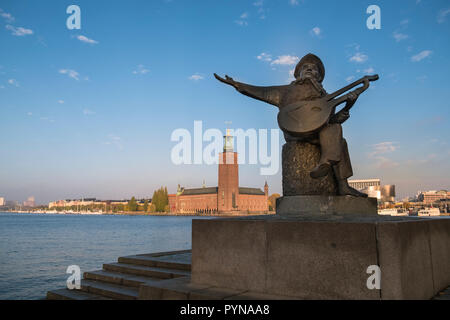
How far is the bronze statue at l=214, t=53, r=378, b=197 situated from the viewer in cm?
468

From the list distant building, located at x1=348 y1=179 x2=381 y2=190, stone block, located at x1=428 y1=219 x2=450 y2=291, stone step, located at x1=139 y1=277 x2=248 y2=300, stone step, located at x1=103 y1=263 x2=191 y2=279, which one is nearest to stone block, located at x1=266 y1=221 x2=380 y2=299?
stone step, located at x1=139 y1=277 x2=248 y2=300

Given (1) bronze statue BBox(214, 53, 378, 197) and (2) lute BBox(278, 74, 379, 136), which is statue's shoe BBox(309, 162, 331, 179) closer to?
(1) bronze statue BBox(214, 53, 378, 197)

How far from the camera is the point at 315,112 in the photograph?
4.82m

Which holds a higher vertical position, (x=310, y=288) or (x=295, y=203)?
(x=295, y=203)

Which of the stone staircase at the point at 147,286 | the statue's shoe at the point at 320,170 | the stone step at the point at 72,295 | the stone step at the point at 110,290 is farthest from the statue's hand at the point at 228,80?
the stone step at the point at 72,295

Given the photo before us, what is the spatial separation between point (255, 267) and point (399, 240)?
1610mm

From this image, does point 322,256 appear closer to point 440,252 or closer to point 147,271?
point 440,252

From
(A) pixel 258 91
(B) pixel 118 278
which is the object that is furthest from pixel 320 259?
(B) pixel 118 278

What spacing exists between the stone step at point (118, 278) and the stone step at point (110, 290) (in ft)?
0.28

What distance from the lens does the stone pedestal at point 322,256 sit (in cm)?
332

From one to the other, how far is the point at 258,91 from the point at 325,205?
2.25 m
